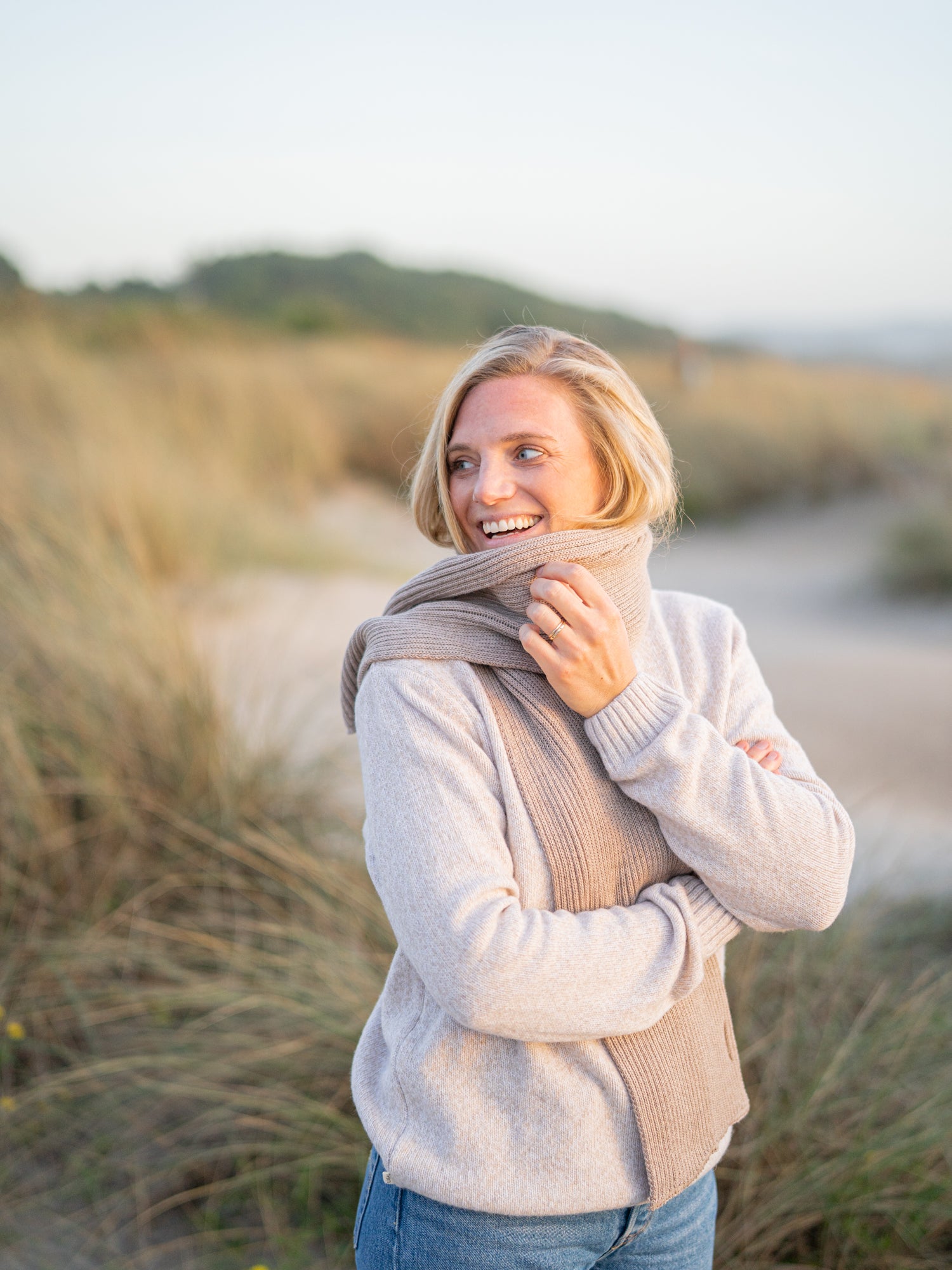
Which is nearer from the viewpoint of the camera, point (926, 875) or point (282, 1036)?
point (282, 1036)

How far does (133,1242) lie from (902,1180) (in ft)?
5.61

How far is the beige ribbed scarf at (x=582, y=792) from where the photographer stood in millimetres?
1206

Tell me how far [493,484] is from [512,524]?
7cm

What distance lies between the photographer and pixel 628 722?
1.21 m

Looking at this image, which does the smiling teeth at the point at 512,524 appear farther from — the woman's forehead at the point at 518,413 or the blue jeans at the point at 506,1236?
the blue jeans at the point at 506,1236

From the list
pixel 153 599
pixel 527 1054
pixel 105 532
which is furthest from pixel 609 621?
pixel 105 532

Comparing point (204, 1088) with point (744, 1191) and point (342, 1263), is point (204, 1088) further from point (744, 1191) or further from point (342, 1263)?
point (744, 1191)

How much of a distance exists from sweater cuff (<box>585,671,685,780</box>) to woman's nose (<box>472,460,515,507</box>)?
31cm

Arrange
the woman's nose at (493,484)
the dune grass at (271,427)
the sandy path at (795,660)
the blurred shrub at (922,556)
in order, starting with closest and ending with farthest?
1. the woman's nose at (493,484)
2. the sandy path at (795,660)
3. the dune grass at (271,427)
4. the blurred shrub at (922,556)

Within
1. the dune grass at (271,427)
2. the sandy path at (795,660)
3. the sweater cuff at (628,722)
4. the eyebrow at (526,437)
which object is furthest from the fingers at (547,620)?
the dune grass at (271,427)

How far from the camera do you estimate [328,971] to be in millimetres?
2369

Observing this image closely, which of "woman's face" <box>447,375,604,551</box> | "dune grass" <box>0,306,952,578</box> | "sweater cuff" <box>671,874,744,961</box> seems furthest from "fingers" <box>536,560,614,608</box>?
"dune grass" <box>0,306,952,578</box>

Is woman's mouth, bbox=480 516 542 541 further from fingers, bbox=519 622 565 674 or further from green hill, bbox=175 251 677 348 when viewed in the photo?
green hill, bbox=175 251 677 348

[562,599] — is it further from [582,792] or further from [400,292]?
[400,292]
